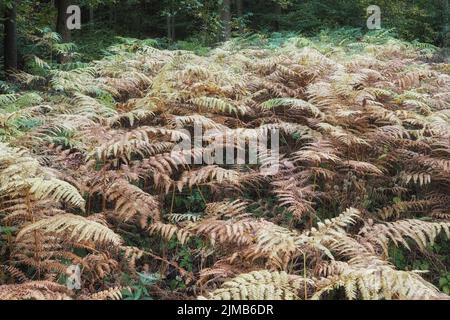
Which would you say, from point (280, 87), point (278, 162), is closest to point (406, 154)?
point (278, 162)

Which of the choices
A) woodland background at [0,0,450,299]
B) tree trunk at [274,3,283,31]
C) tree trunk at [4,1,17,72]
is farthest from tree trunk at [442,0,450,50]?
tree trunk at [4,1,17,72]

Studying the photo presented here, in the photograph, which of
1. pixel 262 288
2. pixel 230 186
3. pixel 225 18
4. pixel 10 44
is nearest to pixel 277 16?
pixel 225 18

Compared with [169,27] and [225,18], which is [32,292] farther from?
[169,27]

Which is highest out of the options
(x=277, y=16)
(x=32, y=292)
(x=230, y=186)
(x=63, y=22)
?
(x=277, y=16)

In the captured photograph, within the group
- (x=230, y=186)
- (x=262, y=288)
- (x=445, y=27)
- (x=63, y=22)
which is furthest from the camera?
(x=445, y=27)

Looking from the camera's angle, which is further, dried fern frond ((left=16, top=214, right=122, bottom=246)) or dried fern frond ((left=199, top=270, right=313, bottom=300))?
dried fern frond ((left=16, top=214, right=122, bottom=246))

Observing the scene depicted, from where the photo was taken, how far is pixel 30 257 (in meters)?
3.55

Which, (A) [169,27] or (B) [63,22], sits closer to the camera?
(B) [63,22]

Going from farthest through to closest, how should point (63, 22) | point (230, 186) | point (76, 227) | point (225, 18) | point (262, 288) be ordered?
point (225, 18) < point (63, 22) < point (230, 186) < point (76, 227) < point (262, 288)

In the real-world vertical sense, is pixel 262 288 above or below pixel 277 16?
below

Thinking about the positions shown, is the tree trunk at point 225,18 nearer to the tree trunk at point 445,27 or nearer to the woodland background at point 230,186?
the woodland background at point 230,186

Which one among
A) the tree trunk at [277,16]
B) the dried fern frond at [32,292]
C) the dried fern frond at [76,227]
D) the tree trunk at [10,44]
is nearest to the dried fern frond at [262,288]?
the dried fern frond at [76,227]

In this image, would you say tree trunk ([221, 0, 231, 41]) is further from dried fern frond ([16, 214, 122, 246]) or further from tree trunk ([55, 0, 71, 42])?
dried fern frond ([16, 214, 122, 246])
